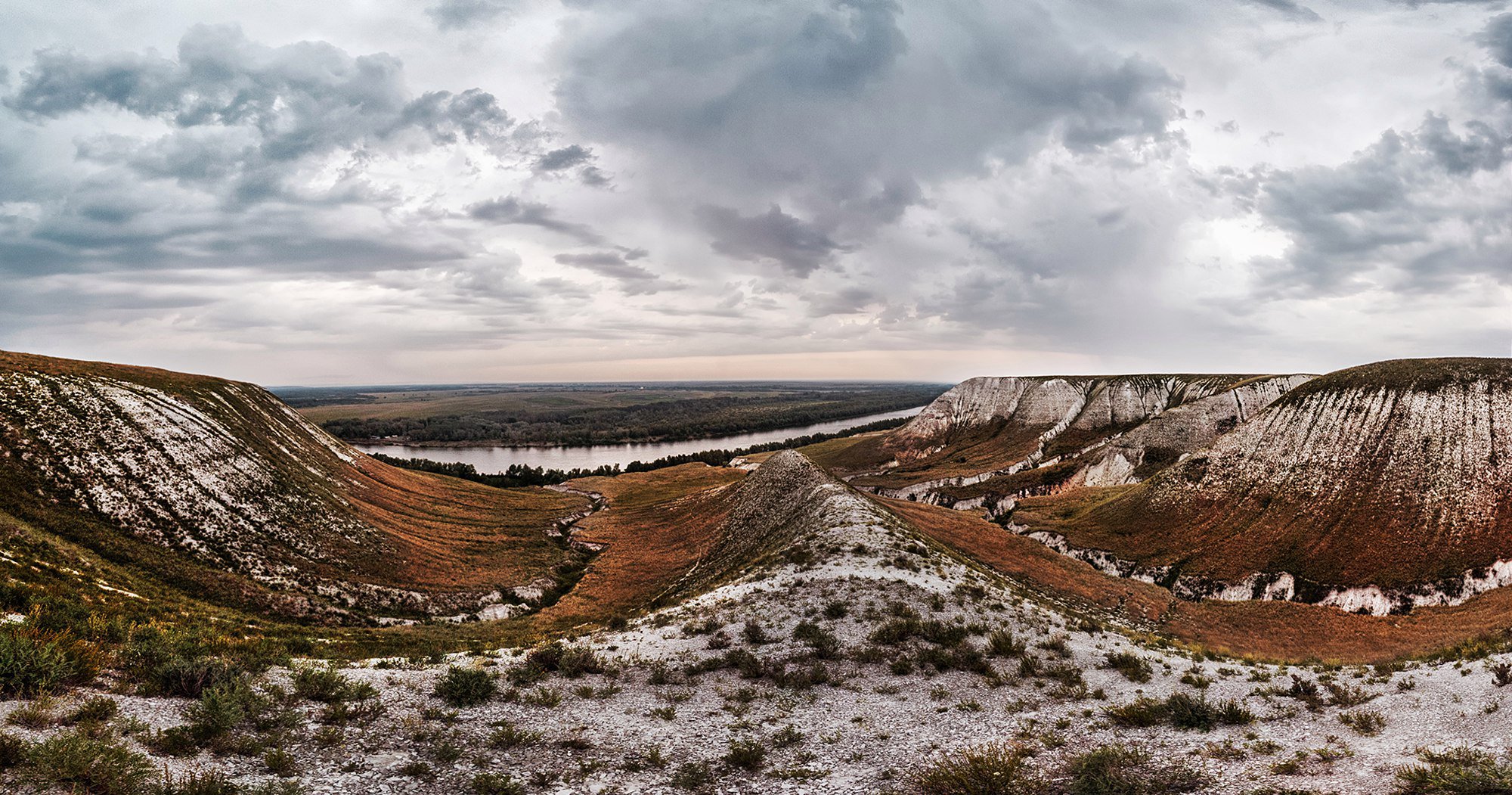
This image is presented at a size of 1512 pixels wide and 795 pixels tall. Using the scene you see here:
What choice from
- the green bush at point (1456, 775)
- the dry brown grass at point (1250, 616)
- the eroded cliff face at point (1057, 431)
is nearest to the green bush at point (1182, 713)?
the green bush at point (1456, 775)

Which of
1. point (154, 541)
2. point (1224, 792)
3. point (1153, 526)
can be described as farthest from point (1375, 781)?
point (1153, 526)

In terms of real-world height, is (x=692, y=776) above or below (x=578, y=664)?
above

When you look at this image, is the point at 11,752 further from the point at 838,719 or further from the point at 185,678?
the point at 838,719

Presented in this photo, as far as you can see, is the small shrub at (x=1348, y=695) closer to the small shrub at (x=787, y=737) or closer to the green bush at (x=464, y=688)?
the small shrub at (x=787, y=737)

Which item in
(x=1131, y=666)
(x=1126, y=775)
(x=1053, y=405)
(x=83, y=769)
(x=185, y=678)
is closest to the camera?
(x=83, y=769)

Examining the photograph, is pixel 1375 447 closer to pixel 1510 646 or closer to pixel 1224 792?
pixel 1510 646

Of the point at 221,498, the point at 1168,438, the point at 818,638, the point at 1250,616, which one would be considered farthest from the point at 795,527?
the point at 1168,438

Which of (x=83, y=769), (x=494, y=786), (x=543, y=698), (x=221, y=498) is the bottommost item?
(x=543, y=698)
